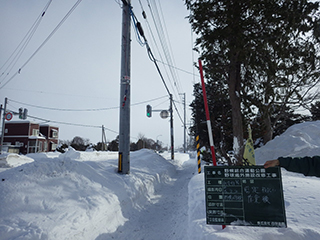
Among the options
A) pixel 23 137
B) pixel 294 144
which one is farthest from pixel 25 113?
pixel 23 137

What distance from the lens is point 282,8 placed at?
7.59 m

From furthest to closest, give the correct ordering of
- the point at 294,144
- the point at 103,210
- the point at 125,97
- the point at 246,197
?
1. the point at 294,144
2. the point at 125,97
3. the point at 103,210
4. the point at 246,197

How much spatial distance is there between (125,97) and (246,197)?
5.82m

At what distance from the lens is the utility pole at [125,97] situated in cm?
737

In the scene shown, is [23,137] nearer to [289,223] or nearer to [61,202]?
[61,202]

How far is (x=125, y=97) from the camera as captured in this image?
7.73 meters

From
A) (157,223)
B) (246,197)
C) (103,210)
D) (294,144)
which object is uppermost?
(294,144)

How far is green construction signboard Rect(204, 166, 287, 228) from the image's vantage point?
9.14ft

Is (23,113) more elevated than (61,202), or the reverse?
(23,113)

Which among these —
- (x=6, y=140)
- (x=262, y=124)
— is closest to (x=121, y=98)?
(x=262, y=124)

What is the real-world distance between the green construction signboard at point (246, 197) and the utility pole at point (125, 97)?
4.74 metres

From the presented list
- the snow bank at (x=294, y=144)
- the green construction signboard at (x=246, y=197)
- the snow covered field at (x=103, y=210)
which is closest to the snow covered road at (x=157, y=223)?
the snow covered field at (x=103, y=210)

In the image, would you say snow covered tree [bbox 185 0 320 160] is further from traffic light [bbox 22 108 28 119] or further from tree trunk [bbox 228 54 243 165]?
traffic light [bbox 22 108 28 119]

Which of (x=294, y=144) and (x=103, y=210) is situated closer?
(x=103, y=210)
